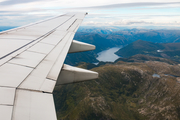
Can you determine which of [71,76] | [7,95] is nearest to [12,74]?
[7,95]

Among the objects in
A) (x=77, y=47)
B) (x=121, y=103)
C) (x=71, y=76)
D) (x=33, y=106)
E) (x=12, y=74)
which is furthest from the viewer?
(x=121, y=103)

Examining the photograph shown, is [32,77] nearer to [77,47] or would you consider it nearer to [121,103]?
[77,47]

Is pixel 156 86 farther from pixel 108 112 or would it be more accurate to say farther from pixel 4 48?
pixel 4 48

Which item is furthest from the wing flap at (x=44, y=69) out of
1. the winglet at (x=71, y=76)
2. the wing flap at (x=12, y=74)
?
the winglet at (x=71, y=76)

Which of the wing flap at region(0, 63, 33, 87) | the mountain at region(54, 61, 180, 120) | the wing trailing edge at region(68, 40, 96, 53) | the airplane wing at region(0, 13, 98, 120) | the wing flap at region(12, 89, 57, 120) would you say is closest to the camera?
the wing flap at region(12, 89, 57, 120)

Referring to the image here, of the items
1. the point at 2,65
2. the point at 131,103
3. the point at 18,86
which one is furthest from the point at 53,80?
the point at 131,103

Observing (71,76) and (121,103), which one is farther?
(121,103)

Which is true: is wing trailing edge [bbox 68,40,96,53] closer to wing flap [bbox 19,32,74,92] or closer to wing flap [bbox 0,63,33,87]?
wing flap [bbox 19,32,74,92]

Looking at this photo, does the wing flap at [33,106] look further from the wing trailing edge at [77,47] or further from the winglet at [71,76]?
the wing trailing edge at [77,47]

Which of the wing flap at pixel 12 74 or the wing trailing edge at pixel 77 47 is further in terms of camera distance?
the wing trailing edge at pixel 77 47

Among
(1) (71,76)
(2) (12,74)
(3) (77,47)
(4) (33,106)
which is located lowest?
(1) (71,76)

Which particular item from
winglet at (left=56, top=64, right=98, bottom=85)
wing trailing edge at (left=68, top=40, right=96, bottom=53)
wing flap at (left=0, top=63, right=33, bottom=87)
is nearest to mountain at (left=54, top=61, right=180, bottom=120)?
wing trailing edge at (left=68, top=40, right=96, bottom=53)
